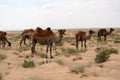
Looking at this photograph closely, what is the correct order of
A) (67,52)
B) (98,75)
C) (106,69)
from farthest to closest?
(67,52)
(106,69)
(98,75)

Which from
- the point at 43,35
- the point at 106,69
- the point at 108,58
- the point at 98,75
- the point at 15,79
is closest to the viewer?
the point at 15,79

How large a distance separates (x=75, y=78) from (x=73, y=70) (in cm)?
135

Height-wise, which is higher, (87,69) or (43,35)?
(43,35)

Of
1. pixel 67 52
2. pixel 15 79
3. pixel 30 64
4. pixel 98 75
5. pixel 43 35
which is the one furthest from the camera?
pixel 67 52

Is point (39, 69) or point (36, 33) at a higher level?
point (36, 33)

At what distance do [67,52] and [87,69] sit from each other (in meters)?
9.47

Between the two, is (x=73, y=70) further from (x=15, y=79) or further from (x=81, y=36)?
(x=81, y=36)

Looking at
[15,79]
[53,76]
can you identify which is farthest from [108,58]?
[15,79]

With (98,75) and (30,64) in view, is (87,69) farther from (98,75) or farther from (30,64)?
(30,64)

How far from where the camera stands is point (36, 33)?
22250mm

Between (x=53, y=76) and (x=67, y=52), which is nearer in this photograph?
(x=53, y=76)

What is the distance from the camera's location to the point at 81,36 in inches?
1109

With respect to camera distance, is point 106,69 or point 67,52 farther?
point 67,52

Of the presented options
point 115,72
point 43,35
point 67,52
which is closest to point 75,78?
point 115,72
